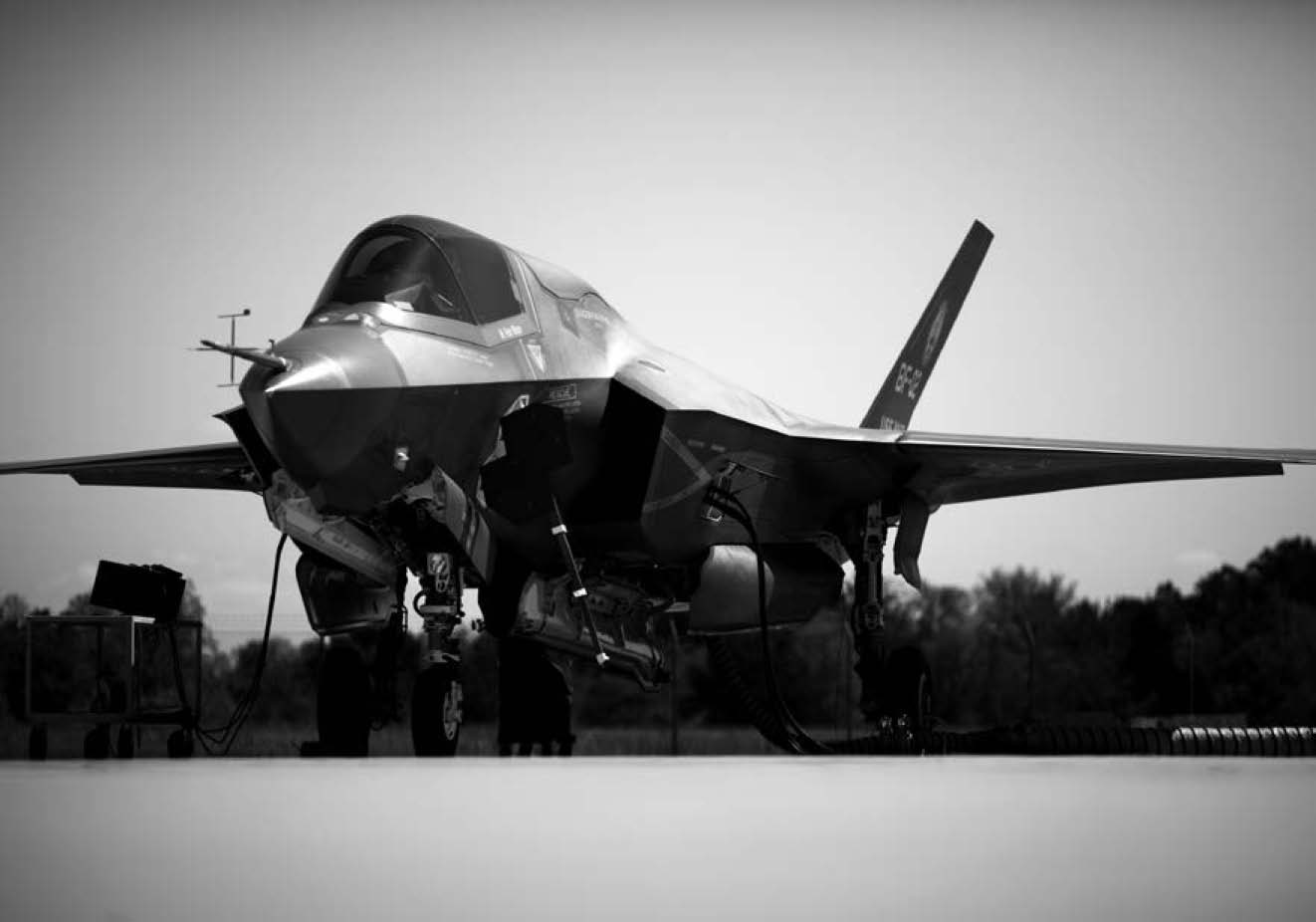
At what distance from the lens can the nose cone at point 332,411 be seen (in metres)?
8.42

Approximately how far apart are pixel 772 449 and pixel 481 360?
3.41 metres

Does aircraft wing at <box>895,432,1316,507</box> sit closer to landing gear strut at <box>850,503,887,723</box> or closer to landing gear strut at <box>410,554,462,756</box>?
landing gear strut at <box>850,503,887,723</box>

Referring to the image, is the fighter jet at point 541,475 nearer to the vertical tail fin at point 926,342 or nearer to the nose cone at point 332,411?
the nose cone at point 332,411

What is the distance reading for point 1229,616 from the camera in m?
42.8

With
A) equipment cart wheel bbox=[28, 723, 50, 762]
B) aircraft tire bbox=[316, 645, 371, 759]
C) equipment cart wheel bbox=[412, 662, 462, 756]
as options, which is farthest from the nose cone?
equipment cart wheel bbox=[28, 723, 50, 762]

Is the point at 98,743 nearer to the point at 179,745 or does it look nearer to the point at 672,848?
the point at 179,745

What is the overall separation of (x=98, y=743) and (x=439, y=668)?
448 cm

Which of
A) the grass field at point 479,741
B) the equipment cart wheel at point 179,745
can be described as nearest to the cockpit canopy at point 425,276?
the equipment cart wheel at point 179,745

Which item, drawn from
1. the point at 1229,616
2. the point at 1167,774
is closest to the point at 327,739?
the point at 1167,774

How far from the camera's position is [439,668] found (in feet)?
30.5

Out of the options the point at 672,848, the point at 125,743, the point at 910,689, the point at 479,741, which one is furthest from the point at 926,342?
the point at 672,848

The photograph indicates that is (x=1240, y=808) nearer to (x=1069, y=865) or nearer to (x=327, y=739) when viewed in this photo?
(x=1069, y=865)

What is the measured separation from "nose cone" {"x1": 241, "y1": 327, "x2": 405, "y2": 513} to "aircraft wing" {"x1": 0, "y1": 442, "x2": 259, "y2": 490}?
357 cm

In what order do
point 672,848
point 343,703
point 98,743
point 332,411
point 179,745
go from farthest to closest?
point 179,745
point 98,743
point 343,703
point 332,411
point 672,848
